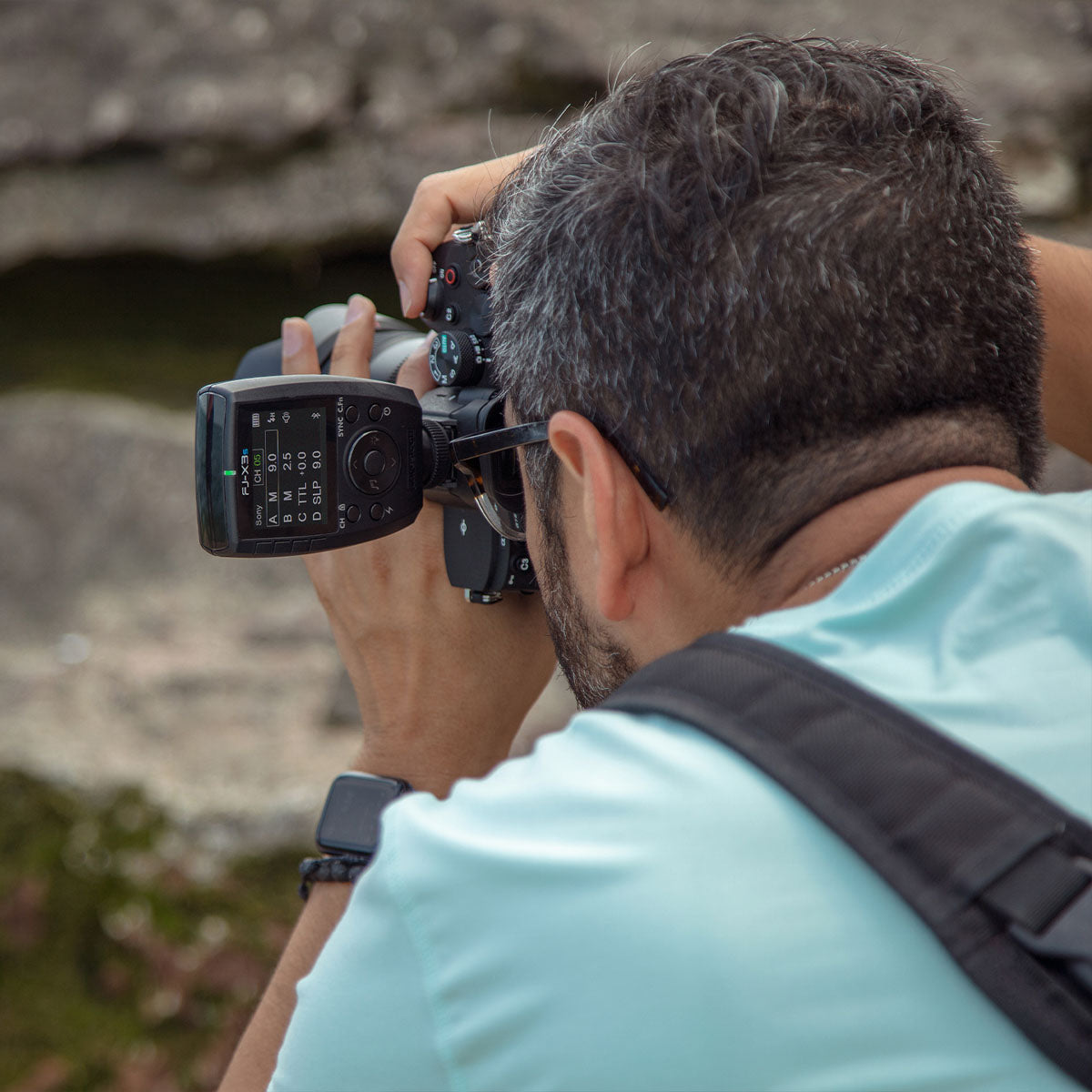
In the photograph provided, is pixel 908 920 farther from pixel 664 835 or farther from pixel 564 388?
pixel 564 388

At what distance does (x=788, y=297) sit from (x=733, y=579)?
135 millimetres

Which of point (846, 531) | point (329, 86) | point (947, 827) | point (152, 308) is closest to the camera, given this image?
point (947, 827)

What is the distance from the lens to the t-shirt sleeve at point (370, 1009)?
0.45 m

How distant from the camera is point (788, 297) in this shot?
0.54 meters

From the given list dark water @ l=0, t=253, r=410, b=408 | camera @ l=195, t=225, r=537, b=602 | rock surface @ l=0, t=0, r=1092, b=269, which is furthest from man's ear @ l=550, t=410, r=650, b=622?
dark water @ l=0, t=253, r=410, b=408

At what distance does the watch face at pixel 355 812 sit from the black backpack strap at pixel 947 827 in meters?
0.46

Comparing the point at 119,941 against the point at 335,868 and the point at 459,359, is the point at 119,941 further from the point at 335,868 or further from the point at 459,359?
the point at 459,359

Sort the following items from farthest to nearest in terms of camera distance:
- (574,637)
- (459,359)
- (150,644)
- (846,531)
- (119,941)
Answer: (150,644), (119,941), (459,359), (574,637), (846,531)

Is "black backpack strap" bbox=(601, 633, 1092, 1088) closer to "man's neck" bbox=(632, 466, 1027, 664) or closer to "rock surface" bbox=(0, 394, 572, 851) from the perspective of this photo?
"man's neck" bbox=(632, 466, 1027, 664)

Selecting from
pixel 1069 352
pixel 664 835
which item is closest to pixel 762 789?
pixel 664 835

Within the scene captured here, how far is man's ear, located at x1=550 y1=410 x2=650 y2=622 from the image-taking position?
1.93ft

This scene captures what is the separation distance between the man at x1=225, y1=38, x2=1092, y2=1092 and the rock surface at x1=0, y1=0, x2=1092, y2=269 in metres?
1.67

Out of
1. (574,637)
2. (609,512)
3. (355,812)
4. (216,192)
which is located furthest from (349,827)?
(216,192)

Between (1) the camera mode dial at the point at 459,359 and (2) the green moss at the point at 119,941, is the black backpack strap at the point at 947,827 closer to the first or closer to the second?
(1) the camera mode dial at the point at 459,359
